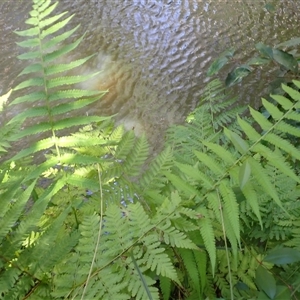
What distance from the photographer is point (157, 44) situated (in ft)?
9.78

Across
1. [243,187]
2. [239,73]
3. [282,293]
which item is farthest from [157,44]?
[282,293]

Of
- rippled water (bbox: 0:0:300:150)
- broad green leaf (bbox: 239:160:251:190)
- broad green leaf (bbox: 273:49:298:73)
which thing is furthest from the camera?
rippled water (bbox: 0:0:300:150)

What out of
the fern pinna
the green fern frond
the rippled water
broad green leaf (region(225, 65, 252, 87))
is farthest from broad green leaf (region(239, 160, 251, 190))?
the rippled water

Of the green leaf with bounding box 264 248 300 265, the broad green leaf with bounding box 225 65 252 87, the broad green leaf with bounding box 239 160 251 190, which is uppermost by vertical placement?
the broad green leaf with bounding box 239 160 251 190

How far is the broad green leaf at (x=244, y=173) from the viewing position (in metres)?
0.90

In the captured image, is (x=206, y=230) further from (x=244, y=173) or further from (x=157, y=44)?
(x=157, y=44)

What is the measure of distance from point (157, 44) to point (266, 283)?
7.63 ft

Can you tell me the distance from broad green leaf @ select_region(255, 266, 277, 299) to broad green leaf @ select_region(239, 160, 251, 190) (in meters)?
0.26

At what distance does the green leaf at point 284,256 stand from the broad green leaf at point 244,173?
0.25m

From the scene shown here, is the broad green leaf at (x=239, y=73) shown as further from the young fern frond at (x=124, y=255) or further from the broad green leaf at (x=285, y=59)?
the young fern frond at (x=124, y=255)

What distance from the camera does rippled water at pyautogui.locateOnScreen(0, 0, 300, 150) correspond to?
8.54ft

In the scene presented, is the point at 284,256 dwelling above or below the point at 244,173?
below

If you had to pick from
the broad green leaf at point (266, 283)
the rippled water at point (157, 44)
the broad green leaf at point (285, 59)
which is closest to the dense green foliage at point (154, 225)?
the broad green leaf at point (266, 283)

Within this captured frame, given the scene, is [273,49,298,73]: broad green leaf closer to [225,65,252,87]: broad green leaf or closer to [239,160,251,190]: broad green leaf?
[225,65,252,87]: broad green leaf
